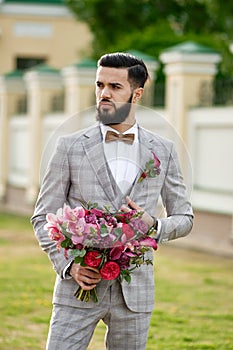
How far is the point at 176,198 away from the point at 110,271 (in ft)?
1.66

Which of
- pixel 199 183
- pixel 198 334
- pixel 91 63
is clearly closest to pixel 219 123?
pixel 199 183

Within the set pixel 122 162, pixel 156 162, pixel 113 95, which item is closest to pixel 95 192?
pixel 122 162

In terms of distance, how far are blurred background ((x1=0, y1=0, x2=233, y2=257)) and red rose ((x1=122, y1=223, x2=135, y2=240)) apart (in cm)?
49

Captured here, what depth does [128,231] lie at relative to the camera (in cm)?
423

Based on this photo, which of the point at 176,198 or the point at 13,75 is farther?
the point at 13,75

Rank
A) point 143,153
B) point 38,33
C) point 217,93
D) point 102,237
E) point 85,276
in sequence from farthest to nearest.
Result: 1. point 38,33
2. point 217,93
3. point 143,153
4. point 85,276
5. point 102,237

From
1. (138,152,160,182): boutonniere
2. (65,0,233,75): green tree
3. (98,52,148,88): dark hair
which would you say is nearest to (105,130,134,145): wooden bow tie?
(138,152,160,182): boutonniere

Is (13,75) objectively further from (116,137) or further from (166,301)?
(116,137)

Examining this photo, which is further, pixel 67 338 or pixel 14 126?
pixel 14 126

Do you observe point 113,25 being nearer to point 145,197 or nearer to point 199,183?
point 199,183

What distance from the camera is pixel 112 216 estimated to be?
4.28 metres

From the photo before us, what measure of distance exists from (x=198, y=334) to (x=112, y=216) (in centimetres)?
425

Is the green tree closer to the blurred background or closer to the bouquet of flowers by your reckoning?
the blurred background

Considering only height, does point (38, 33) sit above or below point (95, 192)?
below
